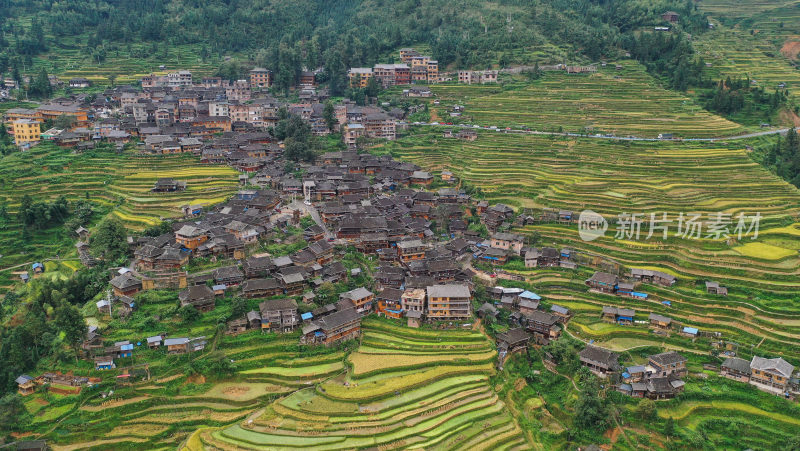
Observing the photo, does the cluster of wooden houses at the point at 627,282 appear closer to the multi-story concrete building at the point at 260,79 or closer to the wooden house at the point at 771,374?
the wooden house at the point at 771,374

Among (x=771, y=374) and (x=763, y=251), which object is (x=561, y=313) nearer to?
(x=771, y=374)

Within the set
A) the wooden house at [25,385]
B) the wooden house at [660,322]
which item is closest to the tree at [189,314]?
the wooden house at [25,385]

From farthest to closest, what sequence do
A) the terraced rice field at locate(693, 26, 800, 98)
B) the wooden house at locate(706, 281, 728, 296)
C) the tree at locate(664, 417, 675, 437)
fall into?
the terraced rice field at locate(693, 26, 800, 98), the wooden house at locate(706, 281, 728, 296), the tree at locate(664, 417, 675, 437)

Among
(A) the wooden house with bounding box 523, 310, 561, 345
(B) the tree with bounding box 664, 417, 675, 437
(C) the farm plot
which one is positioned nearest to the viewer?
(B) the tree with bounding box 664, 417, 675, 437

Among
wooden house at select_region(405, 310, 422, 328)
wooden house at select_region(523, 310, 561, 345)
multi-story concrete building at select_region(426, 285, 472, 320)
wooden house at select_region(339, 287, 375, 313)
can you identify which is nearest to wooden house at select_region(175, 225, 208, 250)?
wooden house at select_region(339, 287, 375, 313)

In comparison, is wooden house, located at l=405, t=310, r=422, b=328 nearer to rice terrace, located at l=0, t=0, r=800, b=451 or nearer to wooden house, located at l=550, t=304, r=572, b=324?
rice terrace, located at l=0, t=0, r=800, b=451

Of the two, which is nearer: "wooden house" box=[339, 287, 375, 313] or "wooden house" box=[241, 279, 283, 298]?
"wooden house" box=[241, 279, 283, 298]

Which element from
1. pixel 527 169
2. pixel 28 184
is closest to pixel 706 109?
pixel 527 169
